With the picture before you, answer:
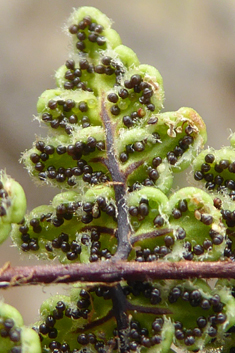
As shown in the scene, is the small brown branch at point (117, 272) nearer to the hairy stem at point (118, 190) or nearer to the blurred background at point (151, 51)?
the hairy stem at point (118, 190)

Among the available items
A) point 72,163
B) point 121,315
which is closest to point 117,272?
point 121,315

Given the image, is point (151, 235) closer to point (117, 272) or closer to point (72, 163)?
point (117, 272)

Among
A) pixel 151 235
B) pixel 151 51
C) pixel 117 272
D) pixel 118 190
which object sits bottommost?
pixel 117 272

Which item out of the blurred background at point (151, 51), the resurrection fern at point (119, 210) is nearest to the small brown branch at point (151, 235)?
the resurrection fern at point (119, 210)

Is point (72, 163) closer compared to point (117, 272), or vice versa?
point (117, 272)

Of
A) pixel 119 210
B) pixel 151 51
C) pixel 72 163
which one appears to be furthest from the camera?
pixel 151 51

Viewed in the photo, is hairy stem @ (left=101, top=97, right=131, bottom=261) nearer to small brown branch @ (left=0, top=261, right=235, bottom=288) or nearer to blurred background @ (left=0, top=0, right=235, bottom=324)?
small brown branch @ (left=0, top=261, right=235, bottom=288)
